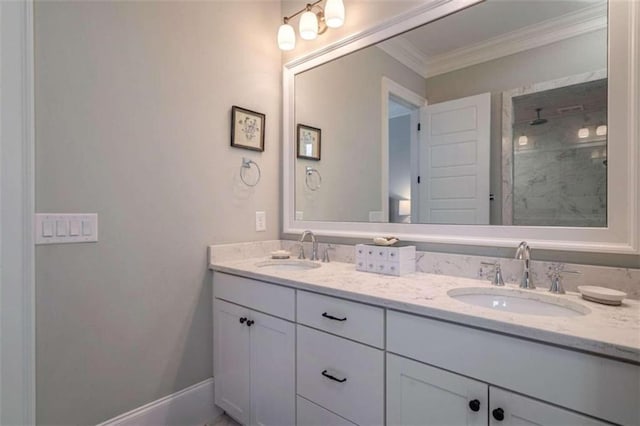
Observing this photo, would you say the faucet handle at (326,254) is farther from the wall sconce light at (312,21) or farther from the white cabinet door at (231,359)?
the wall sconce light at (312,21)

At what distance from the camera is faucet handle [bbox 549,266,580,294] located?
44.7 inches

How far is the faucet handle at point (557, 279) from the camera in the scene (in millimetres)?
1136

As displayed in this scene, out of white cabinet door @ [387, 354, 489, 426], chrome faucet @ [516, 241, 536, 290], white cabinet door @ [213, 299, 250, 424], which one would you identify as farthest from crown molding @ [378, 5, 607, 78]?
white cabinet door @ [213, 299, 250, 424]

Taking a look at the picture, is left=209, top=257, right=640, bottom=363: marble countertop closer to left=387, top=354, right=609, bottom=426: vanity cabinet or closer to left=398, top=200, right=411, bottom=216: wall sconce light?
left=387, top=354, right=609, bottom=426: vanity cabinet

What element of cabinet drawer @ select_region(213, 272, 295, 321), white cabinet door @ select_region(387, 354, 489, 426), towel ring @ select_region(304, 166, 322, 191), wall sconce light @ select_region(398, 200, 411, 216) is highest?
towel ring @ select_region(304, 166, 322, 191)

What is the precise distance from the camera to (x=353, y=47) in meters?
1.87

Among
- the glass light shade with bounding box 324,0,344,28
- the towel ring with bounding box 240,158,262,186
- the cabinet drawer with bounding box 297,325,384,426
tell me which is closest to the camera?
the cabinet drawer with bounding box 297,325,384,426

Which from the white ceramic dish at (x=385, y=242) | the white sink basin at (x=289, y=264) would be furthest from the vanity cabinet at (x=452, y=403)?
the white sink basin at (x=289, y=264)

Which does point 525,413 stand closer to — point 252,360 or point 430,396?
point 430,396

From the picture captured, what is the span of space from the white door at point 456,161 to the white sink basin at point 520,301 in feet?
1.14

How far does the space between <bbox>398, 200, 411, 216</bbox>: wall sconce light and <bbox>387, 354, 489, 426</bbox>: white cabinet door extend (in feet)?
2.65

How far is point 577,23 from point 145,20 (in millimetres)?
1873

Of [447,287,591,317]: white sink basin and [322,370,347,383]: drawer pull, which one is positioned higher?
[447,287,591,317]: white sink basin

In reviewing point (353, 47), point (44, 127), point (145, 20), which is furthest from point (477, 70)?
point (44, 127)
